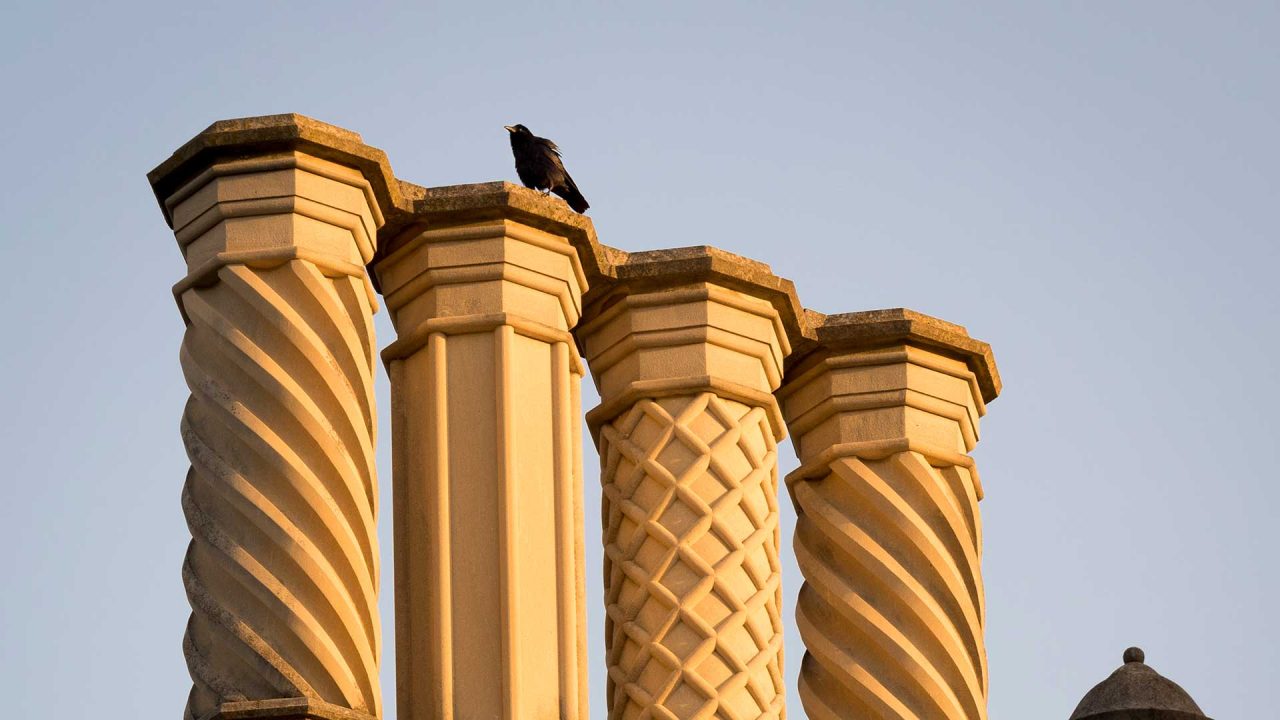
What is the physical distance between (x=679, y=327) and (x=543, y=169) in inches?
37.8

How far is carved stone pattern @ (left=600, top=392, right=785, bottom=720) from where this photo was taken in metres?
15.7

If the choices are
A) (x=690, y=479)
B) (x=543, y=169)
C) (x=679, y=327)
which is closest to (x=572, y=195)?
(x=543, y=169)

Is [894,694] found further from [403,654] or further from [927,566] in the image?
[403,654]

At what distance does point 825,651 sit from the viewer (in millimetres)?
16703

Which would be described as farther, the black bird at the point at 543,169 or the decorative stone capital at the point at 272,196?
the black bird at the point at 543,169

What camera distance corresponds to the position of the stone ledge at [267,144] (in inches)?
589

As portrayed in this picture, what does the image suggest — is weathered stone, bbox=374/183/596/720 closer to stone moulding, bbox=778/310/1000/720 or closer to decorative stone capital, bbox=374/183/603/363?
decorative stone capital, bbox=374/183/603/363

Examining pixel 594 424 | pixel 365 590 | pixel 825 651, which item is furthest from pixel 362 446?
pixel 825 651

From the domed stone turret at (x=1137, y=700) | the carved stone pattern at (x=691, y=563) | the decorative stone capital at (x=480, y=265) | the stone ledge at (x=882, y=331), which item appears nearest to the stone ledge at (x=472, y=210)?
the decorative stone capital at (x=480, y=265)

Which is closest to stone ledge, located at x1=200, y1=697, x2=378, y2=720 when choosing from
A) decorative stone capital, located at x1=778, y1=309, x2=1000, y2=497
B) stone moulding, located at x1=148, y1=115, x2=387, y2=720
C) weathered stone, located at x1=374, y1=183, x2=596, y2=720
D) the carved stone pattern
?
stone moulding, located at x1=148, y1=115, x2=387, y2=720

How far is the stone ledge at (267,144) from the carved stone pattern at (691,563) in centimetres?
196

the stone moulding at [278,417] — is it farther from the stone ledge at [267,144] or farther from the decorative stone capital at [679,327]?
the decorative stone capital at [679,327]

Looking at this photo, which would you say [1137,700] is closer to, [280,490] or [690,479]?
[690,479]

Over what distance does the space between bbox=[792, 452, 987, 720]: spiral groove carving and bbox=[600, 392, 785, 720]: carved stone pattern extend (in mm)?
598
